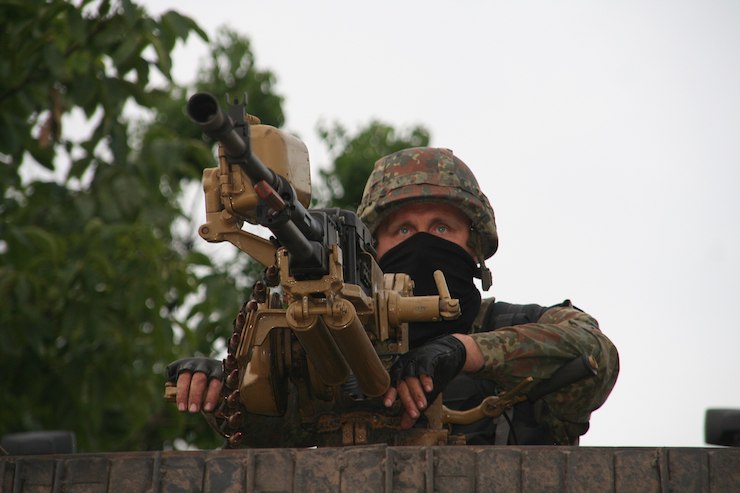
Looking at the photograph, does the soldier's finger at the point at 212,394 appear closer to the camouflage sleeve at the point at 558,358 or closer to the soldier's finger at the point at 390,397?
the soldier's finger at the point at 390,397

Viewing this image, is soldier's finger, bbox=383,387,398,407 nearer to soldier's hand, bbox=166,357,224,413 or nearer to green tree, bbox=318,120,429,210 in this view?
soldier's hand, bbox=166,357,224,413

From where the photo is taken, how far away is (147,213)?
36.0ft

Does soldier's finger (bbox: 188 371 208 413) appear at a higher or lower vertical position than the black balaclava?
lower

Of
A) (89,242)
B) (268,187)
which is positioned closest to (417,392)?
(268,187)

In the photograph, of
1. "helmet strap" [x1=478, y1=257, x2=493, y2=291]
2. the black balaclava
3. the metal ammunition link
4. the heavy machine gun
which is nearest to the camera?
the heavy machine gun

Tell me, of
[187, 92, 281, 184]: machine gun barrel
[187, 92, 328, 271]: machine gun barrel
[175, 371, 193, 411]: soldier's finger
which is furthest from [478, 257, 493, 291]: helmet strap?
[187, 92, 281, 184]: machine gun barrel

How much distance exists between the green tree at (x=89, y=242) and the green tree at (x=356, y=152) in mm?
3814

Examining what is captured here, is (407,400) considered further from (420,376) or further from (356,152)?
(356,152)

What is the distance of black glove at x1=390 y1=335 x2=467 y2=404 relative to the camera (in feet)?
16.7

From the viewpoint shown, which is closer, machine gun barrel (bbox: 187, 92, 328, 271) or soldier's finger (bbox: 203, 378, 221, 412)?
machine gun barrel (bbox: 187, 92, 328, 271)

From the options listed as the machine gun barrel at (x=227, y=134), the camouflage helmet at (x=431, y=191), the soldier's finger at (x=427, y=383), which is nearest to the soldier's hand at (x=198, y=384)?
the soldier's finger at (x=427, y=383)

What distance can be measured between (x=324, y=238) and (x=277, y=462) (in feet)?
2.65

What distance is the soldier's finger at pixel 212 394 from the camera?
5270 mm

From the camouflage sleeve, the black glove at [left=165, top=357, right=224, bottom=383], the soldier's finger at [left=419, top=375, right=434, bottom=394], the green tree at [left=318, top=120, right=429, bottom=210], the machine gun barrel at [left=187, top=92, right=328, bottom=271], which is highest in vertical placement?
the green tree at [left=318, top=120, right=429, bottom=210]
